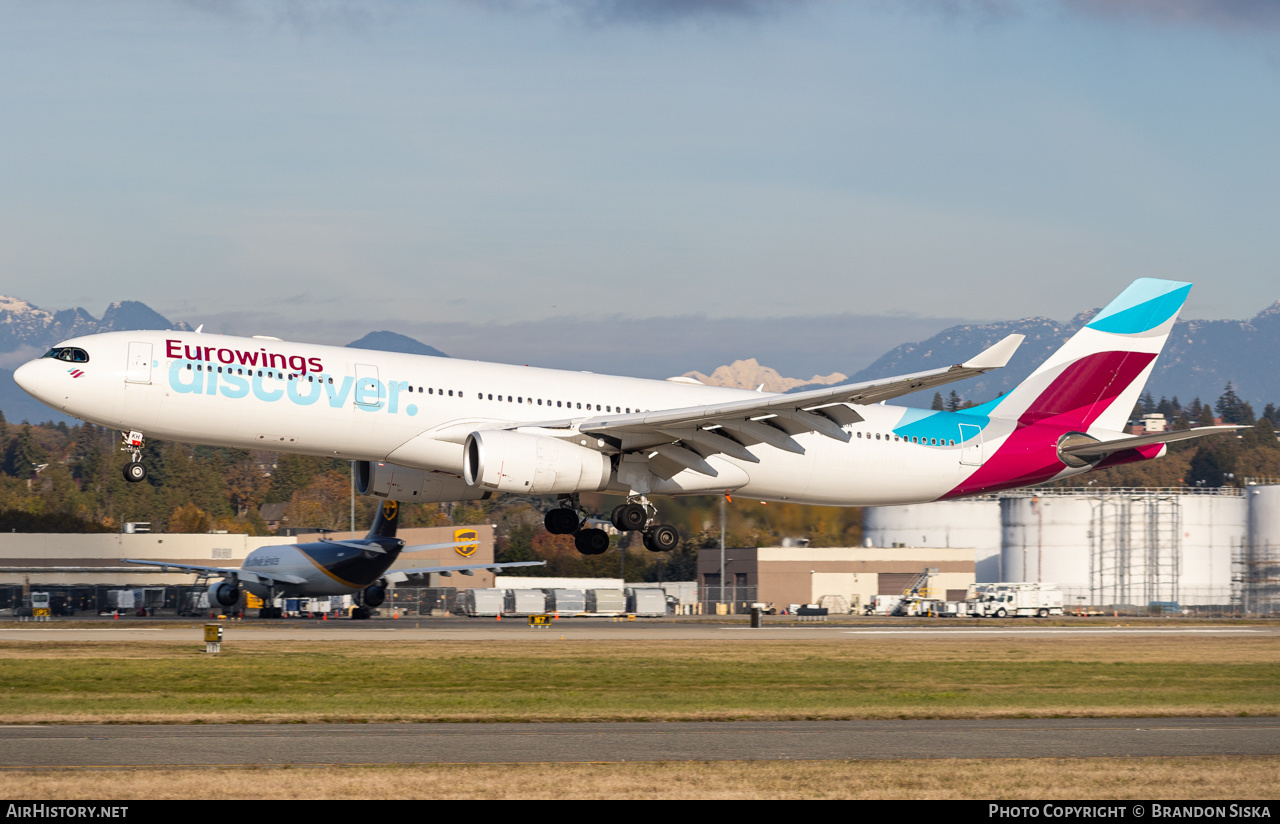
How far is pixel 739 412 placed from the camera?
3631 centimetres

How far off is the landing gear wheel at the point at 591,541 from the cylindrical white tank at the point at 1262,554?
250ft

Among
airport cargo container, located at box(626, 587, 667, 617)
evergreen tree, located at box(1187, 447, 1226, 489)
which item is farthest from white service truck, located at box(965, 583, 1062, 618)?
evergreen tree, located at box(1187, 447, 1226, 489)

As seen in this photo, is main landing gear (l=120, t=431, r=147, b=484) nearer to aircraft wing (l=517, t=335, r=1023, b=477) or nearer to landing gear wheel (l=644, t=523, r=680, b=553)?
aircraft wing (l=517, t=335, r=1023, b=477)

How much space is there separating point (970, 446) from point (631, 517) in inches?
461

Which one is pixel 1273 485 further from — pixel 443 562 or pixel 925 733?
pixel 925 733

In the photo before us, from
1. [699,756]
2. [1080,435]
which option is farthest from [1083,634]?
[699,756]

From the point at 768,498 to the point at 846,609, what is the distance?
57.6 metres

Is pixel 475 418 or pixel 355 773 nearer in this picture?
pixel 355 773

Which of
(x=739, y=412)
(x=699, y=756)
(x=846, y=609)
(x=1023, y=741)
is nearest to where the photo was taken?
(x=699, y=756)

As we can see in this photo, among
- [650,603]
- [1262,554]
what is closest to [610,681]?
[650,603]

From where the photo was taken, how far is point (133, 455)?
3709cm

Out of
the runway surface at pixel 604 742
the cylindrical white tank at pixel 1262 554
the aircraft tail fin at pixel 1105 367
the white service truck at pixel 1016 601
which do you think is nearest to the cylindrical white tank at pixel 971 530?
the cylindrical white tank at pixel 1262 554

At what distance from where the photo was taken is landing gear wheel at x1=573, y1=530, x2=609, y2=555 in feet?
137

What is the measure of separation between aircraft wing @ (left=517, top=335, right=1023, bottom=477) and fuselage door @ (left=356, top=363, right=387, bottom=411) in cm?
398
